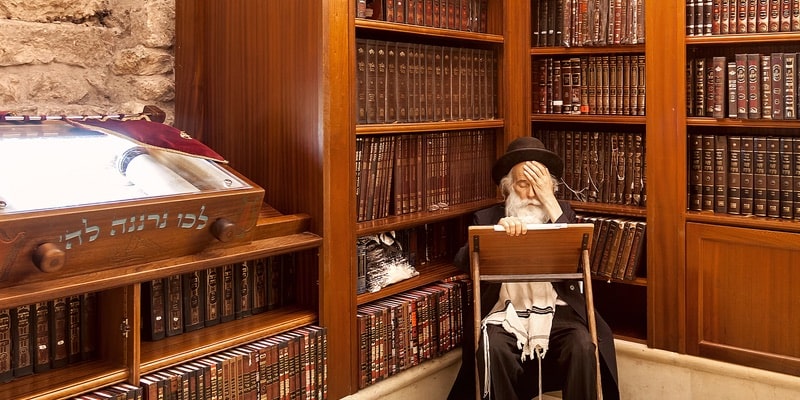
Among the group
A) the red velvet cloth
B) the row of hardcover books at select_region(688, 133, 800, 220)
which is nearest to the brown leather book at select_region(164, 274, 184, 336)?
the red velvet cloth

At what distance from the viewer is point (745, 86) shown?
3.13 metres

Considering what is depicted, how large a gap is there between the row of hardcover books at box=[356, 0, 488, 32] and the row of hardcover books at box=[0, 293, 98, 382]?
4.44 ft

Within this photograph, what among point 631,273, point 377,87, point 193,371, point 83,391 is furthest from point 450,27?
point 83,391

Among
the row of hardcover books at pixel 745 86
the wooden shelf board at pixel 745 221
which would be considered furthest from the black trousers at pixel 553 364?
the row of hardcover books at pixel 745 86

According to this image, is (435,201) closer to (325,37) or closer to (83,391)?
(325,37)

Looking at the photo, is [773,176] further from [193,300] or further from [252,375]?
[193,300]

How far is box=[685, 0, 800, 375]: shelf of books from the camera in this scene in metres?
3.09

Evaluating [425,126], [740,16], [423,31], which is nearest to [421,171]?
[425,126]

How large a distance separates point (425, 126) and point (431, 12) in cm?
45

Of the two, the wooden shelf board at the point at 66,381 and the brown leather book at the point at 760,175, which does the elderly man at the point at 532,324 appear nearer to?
the brown leather book at the point at 760,175

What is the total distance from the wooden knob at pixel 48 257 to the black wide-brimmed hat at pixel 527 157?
1778 mm

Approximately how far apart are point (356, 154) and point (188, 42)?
695 mm

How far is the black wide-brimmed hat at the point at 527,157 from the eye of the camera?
3171 mm

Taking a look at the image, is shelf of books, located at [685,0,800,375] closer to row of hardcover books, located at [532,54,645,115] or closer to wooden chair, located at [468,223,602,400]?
row of hardcover books, located at [532,54,645,115]
